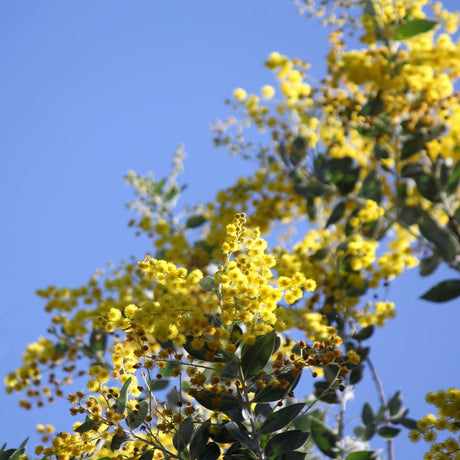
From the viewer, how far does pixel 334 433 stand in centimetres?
195

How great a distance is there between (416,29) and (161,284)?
1.78m

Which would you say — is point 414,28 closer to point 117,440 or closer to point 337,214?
point 337,214

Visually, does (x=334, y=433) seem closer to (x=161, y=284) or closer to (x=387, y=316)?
A: (x=387, y=316)

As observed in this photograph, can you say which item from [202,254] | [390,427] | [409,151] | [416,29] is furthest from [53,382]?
[416,29]

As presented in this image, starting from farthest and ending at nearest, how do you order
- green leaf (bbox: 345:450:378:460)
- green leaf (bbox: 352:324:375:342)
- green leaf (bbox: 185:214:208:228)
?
green leaf (bbox: 185:214:208:228), green leaf (bbox: 352:324:375:342), green leaf (bbox: 345:450:378:460)

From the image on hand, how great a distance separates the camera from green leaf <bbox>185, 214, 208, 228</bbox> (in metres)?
3.62

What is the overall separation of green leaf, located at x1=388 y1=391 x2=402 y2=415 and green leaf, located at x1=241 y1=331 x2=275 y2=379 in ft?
3.64

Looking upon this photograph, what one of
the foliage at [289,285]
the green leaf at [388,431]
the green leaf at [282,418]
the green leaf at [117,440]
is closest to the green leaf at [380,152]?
the foliage at [289,285]

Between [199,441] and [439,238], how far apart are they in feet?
4.59

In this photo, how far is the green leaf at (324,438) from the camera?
192 centimetres

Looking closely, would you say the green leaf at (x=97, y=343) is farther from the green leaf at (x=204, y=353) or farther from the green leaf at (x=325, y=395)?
the green leaf at (x=204, y=353)

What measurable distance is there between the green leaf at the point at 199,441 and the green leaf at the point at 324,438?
694 millimetres

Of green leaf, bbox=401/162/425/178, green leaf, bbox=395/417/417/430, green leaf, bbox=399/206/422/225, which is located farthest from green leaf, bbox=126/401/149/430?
green leaf, bbox=401/162/425/178

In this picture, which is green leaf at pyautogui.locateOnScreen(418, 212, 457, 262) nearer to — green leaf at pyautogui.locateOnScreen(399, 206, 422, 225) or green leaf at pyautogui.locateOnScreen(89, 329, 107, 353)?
green leaf at pyautogui.locateOnScreen(399, 206, 422, 225)
